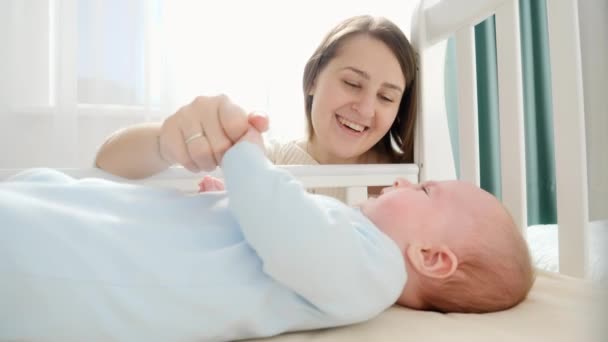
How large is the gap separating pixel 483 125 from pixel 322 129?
3.51 ft

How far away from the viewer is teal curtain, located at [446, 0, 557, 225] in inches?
79.7

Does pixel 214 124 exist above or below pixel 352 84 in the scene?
below

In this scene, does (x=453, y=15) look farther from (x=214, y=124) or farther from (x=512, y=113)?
(x=214, y=124)

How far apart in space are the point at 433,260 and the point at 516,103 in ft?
1.25

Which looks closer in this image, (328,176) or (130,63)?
(328,176)

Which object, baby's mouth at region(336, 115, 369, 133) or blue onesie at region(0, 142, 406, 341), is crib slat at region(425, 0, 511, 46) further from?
blue onesie at region(0, 142, 406, 341)

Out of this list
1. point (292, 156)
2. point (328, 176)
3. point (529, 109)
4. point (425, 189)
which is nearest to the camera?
point (425, 189)

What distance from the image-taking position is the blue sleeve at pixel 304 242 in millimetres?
481

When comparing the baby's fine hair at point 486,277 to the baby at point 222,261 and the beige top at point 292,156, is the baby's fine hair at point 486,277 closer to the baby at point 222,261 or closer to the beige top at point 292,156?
the baby at point 222,261

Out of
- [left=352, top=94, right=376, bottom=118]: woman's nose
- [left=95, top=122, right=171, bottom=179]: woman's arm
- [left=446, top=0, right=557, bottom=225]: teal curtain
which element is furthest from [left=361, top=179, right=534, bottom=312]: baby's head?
[left=446, top=0, right=557, bottom=225]: teal curtain

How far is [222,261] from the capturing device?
20.2 inches

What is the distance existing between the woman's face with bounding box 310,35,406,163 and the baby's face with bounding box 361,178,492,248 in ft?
1.58

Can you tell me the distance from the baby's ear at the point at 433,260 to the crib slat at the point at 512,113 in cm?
30

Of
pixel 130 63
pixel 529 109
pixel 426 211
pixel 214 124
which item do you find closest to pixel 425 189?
pixel 426 211
